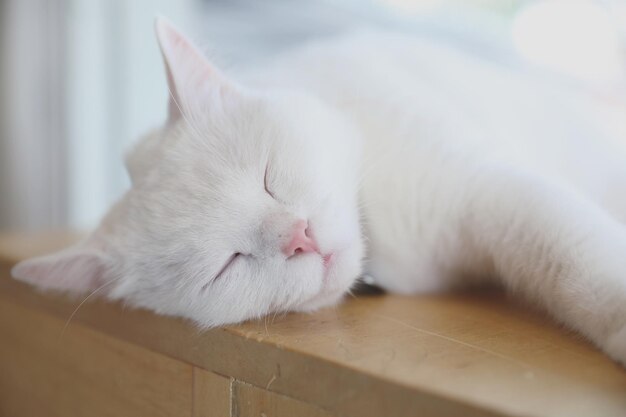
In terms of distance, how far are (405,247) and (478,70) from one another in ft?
1.89

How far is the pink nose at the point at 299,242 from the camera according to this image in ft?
2.99

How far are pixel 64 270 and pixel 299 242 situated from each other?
0.42m

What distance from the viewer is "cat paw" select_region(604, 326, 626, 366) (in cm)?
73

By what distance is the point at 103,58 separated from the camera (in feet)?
7.95

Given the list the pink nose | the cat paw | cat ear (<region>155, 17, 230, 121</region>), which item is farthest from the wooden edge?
cat ear (<region>155, 17, 230, 121</region>)

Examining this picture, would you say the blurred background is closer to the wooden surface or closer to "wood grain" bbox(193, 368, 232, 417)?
the wooden surface

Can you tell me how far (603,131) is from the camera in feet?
4.65

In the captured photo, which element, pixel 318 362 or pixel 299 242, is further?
pixel 299 242

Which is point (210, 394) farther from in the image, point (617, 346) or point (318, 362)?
point (617, 346)

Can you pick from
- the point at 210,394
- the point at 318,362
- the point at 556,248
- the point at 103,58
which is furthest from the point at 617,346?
the point at 103,58

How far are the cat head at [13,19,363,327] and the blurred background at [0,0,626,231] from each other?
84 centimetres

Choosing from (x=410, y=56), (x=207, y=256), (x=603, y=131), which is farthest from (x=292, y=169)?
(x=603, y=131)

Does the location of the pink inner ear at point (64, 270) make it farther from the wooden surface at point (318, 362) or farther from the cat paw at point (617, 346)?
the cat paw at point (617, 346)

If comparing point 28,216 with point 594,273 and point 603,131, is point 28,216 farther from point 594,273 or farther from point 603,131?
point 594,273
